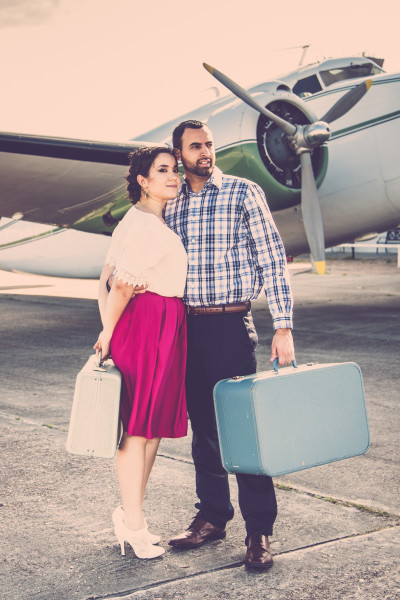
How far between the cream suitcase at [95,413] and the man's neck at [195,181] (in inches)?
35.7

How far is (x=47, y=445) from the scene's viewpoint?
5012 millimetres

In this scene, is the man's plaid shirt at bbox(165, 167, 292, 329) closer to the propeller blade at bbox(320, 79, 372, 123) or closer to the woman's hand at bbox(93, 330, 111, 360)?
the woman's hand at bbox(93, 330, 111, 360)

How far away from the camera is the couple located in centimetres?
320

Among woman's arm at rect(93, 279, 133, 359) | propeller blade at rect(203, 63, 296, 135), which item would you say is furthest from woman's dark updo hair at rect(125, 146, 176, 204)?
propeller blade at rect(203, 63, 296, 135)

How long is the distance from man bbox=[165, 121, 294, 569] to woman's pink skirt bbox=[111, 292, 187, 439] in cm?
14

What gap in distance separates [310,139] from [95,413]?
790cm

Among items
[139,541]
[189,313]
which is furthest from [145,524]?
[189,313]

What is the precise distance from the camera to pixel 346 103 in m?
10.8

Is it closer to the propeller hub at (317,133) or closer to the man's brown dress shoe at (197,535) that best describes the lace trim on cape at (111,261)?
the man's brown dress shoe at (197,535)

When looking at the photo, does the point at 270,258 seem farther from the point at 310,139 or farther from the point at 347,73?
the point at 347,73

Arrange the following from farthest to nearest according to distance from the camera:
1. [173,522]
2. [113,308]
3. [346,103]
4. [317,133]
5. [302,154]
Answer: [346,103] < [302,154] < [317,133] < [173,522] < [113,308]

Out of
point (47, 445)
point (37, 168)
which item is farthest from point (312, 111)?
point (47, 445)

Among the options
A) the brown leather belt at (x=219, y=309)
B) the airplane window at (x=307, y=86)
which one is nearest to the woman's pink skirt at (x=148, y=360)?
the brown leather belt at (x=219, y=309)

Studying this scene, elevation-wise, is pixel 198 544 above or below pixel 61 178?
below
